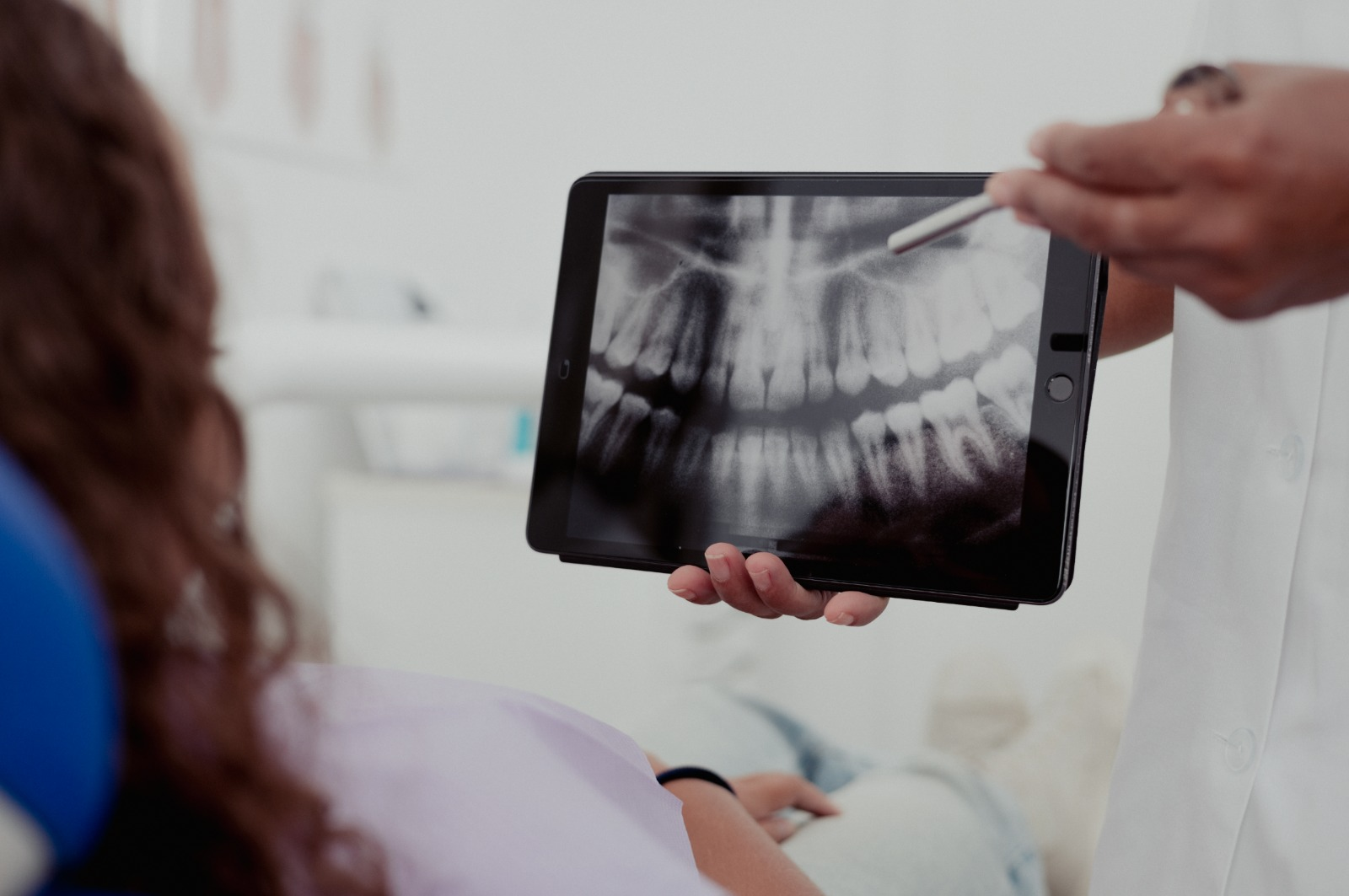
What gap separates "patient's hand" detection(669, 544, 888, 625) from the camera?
689 millimetres

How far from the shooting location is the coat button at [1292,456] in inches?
24.3

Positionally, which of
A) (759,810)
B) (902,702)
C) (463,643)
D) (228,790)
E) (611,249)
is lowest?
(902,702)

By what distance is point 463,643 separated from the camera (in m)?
1.76

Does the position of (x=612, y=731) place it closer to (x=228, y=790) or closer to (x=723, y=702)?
(x=228, y=790)

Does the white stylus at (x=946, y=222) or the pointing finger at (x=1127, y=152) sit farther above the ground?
the pointing finger at (x=1127, y=152)

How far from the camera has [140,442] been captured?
0.35 metres

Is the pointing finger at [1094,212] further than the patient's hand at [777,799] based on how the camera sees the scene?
No

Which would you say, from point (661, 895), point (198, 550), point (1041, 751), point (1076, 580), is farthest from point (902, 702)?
point (198, 550)

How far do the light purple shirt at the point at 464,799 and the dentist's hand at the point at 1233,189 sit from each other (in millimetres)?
297

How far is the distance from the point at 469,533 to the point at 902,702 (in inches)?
33.2

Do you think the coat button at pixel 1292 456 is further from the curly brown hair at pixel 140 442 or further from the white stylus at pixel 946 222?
the curly brown hair at pixel 140 442

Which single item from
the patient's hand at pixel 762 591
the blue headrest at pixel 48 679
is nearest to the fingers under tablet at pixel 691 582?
the patient's hand at pixel 762 591

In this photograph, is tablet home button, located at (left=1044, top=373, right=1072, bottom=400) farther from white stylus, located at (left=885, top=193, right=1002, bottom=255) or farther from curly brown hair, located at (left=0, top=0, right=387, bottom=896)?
curly brown hair, located at (left=0, top=0, right=387, bottom=896)

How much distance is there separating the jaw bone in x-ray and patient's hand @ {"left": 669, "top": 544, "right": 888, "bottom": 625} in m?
0.03
